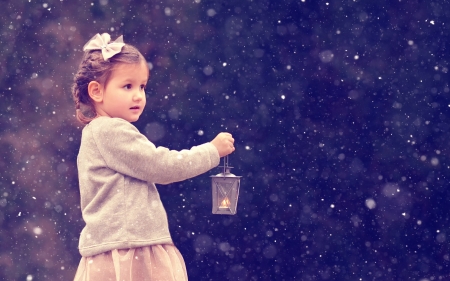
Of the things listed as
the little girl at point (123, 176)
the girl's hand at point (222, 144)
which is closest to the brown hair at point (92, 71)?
the little girl at point (123, 176)

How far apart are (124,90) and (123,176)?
0.33m

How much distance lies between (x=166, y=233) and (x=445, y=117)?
6.62 ft

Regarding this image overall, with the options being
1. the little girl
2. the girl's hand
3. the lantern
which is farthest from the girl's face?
the lantern

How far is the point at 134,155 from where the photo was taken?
8.11 ft

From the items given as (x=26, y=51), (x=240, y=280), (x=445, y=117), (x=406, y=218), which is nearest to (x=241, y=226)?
(x=240, y=280)

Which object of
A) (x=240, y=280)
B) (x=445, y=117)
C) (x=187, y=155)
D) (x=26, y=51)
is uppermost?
(x=26, y=51)

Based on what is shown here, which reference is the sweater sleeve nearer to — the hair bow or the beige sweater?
the beige sweater

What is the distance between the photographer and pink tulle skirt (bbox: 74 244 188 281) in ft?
8.05

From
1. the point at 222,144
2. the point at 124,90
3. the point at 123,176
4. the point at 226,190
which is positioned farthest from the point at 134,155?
the point at 226,190

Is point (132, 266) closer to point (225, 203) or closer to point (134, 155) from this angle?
point (134, 155)

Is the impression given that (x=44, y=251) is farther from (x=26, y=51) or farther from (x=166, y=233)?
(x=166, y=233)

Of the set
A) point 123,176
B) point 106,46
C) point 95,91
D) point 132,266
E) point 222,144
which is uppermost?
point 106,46

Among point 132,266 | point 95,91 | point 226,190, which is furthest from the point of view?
point 226,190

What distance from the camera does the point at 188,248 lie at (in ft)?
12.7
